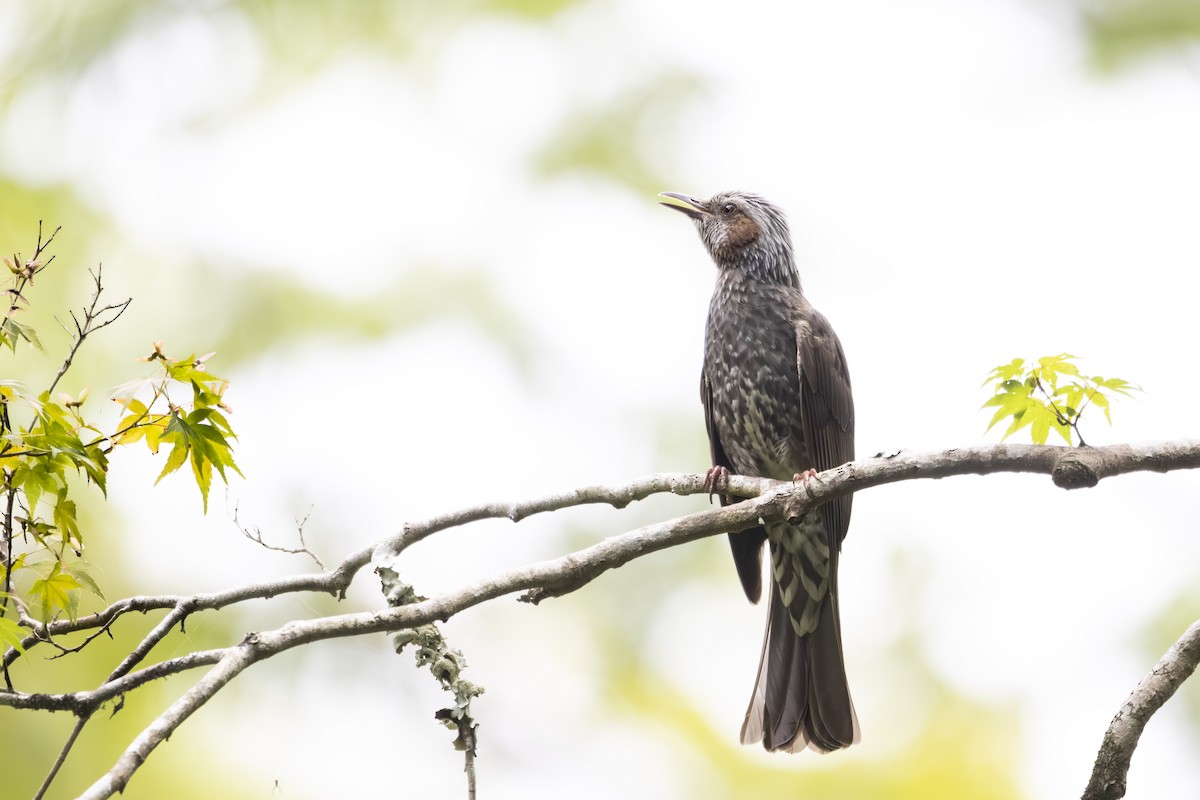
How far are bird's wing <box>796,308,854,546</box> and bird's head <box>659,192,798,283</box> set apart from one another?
2.12ft

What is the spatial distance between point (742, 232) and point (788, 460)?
124cm

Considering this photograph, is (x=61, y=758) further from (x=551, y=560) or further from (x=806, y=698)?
(x=806, y=698)

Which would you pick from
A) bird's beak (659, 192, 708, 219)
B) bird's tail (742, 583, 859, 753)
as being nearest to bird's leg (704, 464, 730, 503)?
bird's tail (742, 583, 859, 753)

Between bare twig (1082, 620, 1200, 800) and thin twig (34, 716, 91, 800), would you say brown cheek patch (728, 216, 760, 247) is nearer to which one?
bare twig (1082, 620, 1200, 800)

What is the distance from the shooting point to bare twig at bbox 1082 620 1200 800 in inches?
99.3

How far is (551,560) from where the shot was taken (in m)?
2.73

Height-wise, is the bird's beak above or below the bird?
above

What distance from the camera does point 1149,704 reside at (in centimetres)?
257

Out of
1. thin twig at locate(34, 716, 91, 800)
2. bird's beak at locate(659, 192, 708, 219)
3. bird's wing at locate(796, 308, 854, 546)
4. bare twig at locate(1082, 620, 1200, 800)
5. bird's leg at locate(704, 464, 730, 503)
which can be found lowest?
bare twig at locate(1082, 620, 1200, 800)

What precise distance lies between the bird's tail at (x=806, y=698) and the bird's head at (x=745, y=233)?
155cm

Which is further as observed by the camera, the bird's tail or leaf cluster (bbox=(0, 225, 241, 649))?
the bird's tail

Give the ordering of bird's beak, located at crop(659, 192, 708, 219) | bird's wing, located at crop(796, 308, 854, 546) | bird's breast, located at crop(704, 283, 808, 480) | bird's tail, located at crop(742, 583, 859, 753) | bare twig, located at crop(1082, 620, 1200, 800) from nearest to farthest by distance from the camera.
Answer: bare twig, located at crop(1082, 620, 1200, 800) → bird's tail, located at crop(742, 583, 859, 753) → bird's wing, located at crop(796, 308, 854, 546) → bird's breast, located at crop(704, 283, 808, 480) → bird's beak, located at crop(659, 192, 708, 219)

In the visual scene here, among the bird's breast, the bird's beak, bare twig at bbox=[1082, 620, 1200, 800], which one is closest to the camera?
bare twig at bbox=[1082, 620, 1200, 800]

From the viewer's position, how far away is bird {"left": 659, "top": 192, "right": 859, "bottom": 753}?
4344 mm
